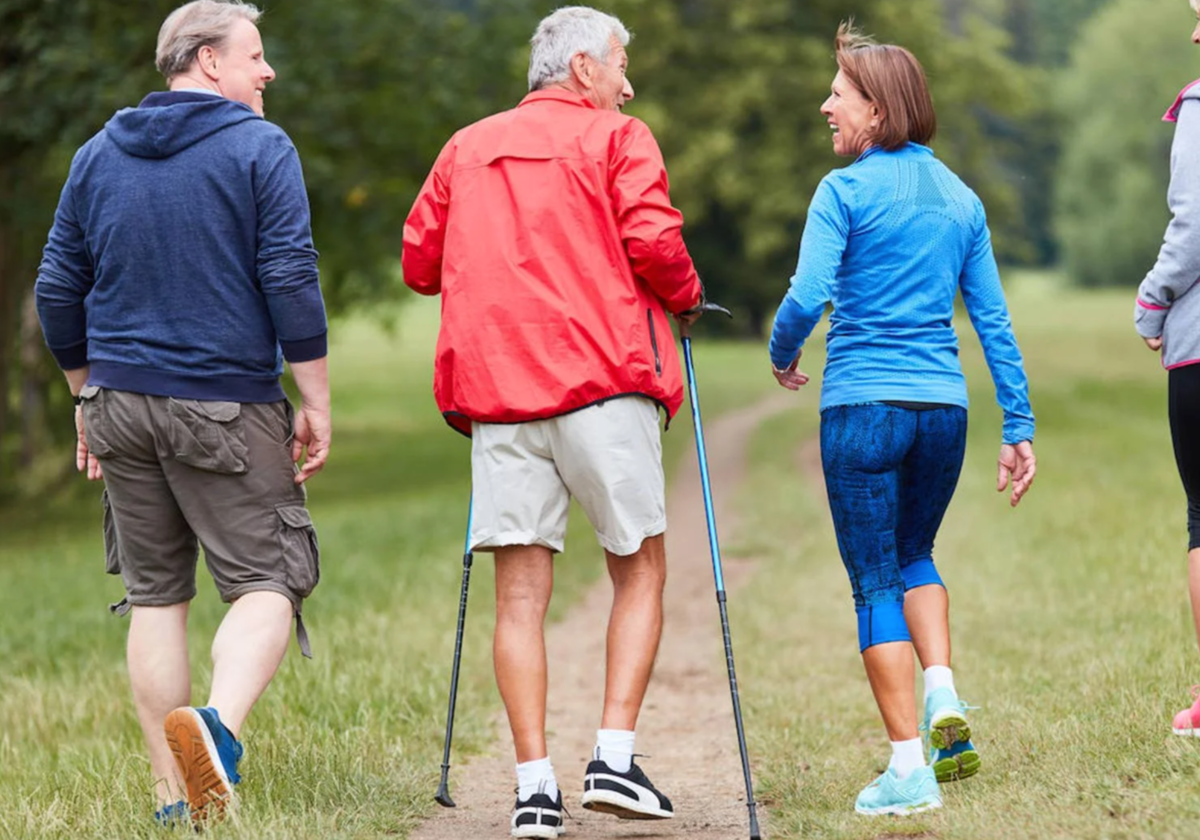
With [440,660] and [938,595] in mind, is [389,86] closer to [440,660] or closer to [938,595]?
[440,660]

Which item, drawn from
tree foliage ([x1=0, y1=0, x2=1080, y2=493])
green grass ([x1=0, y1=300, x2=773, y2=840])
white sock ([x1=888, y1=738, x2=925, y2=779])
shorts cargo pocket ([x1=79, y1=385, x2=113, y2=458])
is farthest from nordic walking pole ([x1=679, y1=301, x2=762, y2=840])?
tree foliage ([x1=0, y1=0, x2=1080, y2=493])

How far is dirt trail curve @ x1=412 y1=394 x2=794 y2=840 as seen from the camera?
15.4 ft

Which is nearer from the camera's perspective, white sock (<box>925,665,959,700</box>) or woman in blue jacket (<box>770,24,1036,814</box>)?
woman in blue jacket (<box>770,24,1036,814</box>)

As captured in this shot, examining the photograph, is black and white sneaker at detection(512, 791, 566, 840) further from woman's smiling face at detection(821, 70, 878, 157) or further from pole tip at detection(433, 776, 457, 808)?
woman's smiling face at detection(821, 70, 878, 157)

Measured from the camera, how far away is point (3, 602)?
11203 mm

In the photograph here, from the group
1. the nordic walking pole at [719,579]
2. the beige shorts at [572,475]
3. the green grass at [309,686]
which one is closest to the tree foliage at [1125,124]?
the green grass at [309,686]

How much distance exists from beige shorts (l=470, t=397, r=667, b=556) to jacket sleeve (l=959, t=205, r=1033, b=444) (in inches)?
37.5

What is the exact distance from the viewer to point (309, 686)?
21.5ft

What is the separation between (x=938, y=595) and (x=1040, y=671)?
2.28m

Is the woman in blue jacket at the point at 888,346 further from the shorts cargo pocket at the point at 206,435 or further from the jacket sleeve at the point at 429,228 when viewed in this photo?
the shorts cargo pocket at the point at 206,435

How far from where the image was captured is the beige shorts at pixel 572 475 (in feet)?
14.4

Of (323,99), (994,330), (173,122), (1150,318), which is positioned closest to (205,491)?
(173,122)

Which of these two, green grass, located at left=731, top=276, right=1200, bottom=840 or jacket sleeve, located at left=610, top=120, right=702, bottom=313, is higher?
jacket sleeve, located at left=610, top=120, right=702, bottom=313

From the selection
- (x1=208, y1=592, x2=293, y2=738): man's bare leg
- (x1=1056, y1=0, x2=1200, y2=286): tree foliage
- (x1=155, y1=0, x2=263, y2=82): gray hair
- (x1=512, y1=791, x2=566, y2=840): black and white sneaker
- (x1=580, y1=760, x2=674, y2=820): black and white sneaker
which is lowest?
(x1=1056, y1=0, x2=1200, y2=286): tree foliage
